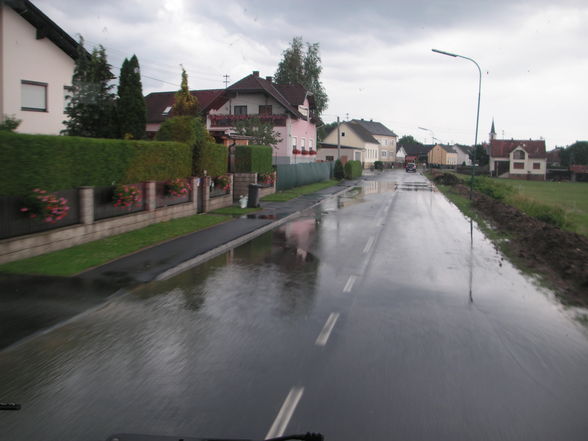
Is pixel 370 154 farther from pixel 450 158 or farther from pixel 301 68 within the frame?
pixel 450 158

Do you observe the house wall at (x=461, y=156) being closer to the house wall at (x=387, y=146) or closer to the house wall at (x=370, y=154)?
the house wall at (x=387, y=146)

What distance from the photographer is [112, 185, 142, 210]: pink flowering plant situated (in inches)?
572

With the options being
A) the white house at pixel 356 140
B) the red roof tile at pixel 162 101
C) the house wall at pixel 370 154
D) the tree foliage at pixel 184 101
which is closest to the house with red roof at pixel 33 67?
the tree foliage at pixel 184 101

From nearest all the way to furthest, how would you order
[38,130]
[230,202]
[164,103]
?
[38,130]
[230,202]
[164,103]

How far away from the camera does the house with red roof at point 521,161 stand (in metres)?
97.2

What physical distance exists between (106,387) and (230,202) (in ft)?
62.9

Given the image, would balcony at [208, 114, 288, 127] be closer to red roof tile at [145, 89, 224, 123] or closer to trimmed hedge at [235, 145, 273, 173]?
red roof tile at [145, 89, 224, 123]

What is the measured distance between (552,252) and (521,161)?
94057 millimetres

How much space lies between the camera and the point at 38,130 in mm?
21750

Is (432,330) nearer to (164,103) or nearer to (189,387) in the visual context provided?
(189,387)

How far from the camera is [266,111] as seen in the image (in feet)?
153

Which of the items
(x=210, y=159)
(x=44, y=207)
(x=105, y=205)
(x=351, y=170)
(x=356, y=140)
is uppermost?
(x=356, y=140)

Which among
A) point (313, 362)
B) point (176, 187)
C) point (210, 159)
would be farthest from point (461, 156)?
point (313, 362)

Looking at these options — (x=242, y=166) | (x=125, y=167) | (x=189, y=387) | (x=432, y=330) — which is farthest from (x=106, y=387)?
(x=242, y=166)
